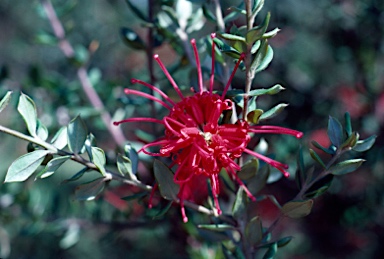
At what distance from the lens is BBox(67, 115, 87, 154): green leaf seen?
72cm

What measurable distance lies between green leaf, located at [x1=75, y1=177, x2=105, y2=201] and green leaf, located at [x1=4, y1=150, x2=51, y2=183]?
71 mm

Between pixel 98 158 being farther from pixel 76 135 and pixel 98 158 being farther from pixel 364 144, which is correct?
pixel 364 144

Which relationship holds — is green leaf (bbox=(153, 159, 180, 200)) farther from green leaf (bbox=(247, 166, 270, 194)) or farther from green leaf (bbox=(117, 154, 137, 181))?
green leaf (bbox=(247, 166, 270, 194))

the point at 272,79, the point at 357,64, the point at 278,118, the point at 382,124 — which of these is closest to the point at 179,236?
the point at 278,118

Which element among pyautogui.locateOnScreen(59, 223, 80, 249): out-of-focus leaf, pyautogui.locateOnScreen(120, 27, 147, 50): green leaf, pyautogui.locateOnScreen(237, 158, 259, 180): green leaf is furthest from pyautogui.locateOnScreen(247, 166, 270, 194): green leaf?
pyautogui.locateOnScreen(59, 223, 80, 249): out-of-focus leaf

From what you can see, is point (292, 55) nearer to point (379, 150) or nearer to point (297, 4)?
point (297, 4)

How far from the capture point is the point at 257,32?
0.62m

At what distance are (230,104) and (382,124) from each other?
2.64 feet

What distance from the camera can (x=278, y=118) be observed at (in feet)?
4.45

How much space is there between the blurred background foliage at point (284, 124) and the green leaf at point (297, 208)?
1.18 ft

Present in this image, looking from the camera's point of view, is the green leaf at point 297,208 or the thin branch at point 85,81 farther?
the thin branch at point 85,81

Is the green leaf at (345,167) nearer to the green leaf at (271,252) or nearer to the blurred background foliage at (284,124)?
the green leaf at (271,252)

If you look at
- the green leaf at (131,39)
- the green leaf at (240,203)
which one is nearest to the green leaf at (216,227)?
the green leaf at (240,203)

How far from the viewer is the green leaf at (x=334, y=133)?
72 cm
